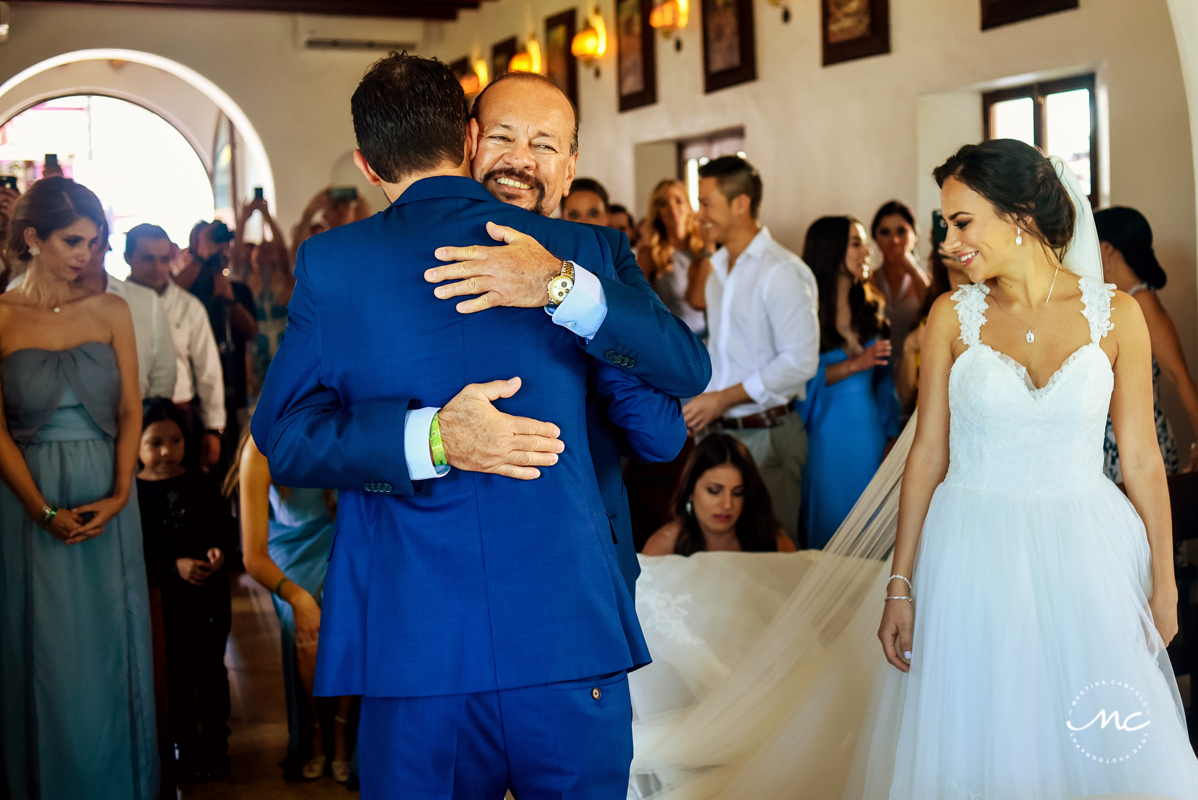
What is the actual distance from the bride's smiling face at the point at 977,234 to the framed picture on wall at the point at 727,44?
211 inches

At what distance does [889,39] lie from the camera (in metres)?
6.17

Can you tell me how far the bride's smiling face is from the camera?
2.30 m

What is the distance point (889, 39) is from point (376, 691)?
5.52 m

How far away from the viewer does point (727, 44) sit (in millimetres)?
7609

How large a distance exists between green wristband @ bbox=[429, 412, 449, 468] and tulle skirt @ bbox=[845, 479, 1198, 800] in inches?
50.0

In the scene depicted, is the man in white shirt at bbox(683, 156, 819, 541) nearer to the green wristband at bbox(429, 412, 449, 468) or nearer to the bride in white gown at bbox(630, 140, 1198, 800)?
the bride in white gown at bbox(630, 140, 1198, 800)

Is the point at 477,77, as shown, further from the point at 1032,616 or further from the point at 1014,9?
the point at 1032,616

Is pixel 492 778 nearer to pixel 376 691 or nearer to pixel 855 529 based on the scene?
pixel 376 691

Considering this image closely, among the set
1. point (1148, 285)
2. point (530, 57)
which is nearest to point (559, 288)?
point (1148, 285)

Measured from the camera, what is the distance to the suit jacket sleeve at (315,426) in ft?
5.05

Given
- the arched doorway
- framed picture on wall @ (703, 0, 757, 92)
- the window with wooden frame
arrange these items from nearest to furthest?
the window with wooden frame
framed picture on wall @ (703, 0, 757, 92)
the arched doorway

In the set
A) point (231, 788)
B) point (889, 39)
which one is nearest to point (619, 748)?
point (231, 788)

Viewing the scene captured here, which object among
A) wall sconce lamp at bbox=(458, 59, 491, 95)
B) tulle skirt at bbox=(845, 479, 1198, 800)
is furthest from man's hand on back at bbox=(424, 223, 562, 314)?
wall sconce lamp at bbox=(458, 59, 491, 95)

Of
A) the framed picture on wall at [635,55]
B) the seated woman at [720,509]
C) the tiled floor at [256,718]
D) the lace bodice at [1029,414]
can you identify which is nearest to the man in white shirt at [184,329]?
the tiled floor at [256,718]
